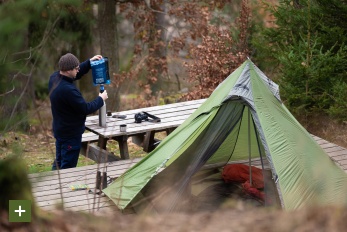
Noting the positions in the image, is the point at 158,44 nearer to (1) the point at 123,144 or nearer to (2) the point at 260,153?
(1) the point at 123,144

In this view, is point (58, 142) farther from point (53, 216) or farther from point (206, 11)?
point (206, 11)

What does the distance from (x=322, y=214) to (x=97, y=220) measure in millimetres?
1615

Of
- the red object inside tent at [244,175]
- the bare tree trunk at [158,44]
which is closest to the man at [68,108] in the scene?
the red object inside tent at [244,175]

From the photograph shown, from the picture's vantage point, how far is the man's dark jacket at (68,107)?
26.3 ft

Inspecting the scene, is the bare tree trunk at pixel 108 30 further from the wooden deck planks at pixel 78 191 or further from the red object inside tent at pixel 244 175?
the red object inside tent at pixel 244 175

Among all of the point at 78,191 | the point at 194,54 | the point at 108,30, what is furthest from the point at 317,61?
the point at 108,30

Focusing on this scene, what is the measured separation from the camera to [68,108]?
26.8ft

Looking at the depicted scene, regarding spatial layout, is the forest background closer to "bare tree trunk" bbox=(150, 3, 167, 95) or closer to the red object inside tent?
"bare tree trunk" bbox=(150, 3, 167, 95)

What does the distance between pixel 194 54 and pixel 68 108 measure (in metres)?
6.77

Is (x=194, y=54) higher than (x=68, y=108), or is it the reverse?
(x=194, y=54)

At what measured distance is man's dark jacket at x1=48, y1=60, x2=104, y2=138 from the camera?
8031mm

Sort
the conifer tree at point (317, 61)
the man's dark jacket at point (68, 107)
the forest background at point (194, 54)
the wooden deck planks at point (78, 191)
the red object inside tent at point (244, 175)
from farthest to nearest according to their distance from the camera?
the conifer tree at point (317, 61) < the man's dark jacket at point (68, 107) < the red object inside tent at point (244, 175) < the wooden deck planks at point (78, 191) < the forest background at point (194, 54)

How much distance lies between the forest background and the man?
239 millimetres

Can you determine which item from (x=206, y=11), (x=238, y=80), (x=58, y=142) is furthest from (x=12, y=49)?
(x=206, y=11)
